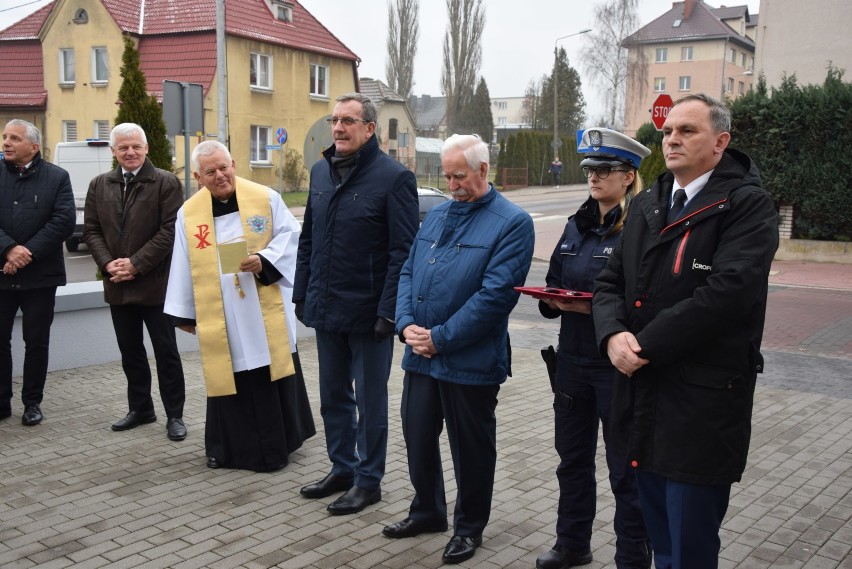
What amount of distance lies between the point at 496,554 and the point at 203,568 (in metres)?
1.38

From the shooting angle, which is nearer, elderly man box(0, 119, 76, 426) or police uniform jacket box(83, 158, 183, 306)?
police uniform jacket box(83, 158, 183, 306)

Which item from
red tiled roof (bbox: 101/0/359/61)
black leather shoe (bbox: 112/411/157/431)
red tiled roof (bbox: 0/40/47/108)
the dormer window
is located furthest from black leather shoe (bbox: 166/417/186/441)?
red tiled roof (bbox: 0/40/47/108)

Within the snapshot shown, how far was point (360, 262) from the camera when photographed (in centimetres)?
471

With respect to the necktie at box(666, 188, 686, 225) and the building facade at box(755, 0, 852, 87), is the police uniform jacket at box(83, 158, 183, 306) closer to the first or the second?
the necktie at box(666, 188, 686, 225)

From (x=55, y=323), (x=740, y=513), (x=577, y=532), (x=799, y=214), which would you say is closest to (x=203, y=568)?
(x=577, y=532)

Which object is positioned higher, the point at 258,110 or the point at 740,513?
the point at 258,110

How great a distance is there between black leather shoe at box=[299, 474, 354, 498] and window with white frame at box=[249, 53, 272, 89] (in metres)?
33.4

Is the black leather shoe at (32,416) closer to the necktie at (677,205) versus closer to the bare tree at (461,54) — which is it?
the necktie at (677,205)

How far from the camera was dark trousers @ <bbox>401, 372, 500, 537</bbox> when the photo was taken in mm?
4145

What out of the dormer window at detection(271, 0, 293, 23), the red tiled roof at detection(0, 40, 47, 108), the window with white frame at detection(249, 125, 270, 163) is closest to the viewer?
the window with white frame at detection(249, 125, 270, 163)

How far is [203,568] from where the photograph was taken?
396 cm

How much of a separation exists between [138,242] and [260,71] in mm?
32388

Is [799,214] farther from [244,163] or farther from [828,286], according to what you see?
[244,163]

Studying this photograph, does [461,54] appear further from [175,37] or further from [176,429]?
[176,429]
